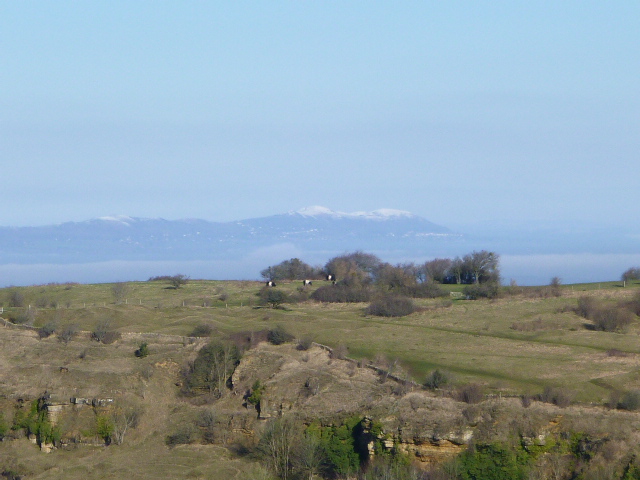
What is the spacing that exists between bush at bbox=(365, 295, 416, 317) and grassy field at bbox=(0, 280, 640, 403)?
2.97ft

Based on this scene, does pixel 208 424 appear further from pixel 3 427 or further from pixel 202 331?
pixel 202 331

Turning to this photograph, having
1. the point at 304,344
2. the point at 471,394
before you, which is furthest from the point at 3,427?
the point at 471,394

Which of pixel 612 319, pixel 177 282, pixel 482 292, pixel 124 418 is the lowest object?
pixel 124 418

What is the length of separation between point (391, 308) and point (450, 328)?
7.94 m

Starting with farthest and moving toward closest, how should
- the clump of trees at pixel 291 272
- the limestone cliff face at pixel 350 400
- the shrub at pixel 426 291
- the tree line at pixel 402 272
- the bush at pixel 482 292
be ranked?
the clump of trees at pixel 291 272 < the tree line at pixel 402 272 < the shrub at pixel 426 291 < the bush at pixel 482 292 < the limestone cliff face at pixel 350 400

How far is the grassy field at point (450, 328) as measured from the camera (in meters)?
36.9

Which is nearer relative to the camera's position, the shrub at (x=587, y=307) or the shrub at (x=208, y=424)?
the shrub at (x=208, y=424)

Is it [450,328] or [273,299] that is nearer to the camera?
[450,328]

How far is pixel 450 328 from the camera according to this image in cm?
5044

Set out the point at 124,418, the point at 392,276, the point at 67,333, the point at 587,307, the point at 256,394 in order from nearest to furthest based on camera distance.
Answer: the point at 124,418 → the point at 256,394 → the point at 67,333 → the point at 587,307 → the point at 392,276

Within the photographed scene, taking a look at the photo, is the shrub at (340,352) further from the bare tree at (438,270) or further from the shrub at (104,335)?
the bare tree at (438,270)

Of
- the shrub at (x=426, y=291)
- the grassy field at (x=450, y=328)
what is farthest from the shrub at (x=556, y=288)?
the shrub at (x=426, y=291)

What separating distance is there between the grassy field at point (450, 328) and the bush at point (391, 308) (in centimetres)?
90

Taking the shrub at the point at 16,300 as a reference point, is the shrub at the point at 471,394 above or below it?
below
